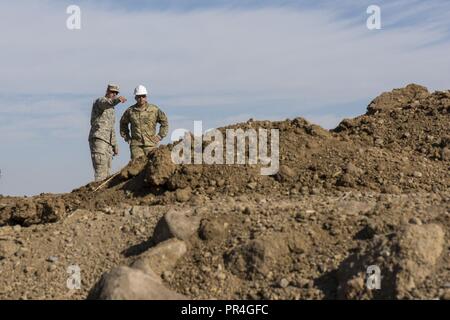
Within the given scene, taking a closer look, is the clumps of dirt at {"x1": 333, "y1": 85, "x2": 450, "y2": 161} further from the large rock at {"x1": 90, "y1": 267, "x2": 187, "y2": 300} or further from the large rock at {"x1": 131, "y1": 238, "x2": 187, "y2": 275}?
the large rock at {"x1": 90, "y1": 267, "x2": 187, "y2": 300}

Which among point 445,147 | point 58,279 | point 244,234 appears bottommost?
point 58,279

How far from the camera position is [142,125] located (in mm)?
9281

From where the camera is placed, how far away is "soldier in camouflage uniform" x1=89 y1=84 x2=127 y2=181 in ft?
30.2

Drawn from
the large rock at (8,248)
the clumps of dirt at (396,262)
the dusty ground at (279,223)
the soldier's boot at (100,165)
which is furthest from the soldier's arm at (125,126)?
the clumps of dirt at (396,262)

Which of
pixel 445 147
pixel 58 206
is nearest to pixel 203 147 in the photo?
pixel 58 206

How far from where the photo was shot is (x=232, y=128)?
26.5 feet

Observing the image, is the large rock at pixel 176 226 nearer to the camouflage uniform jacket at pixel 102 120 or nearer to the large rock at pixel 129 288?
the large rock at pixel 129 288

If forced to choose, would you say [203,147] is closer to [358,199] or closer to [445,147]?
[358,199]

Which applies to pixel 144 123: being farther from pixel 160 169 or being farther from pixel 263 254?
pixel 263 254

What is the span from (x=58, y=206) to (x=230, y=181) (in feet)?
6.34

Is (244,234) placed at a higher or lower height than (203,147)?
lower

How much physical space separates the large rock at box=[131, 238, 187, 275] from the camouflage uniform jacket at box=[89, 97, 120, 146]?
3914 millimetres

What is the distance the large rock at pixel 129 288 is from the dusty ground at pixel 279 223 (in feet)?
1.78

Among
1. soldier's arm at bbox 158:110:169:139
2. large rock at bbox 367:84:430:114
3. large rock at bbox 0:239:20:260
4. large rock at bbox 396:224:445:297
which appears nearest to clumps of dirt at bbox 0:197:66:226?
large rock at bbox 0:239:20:260
